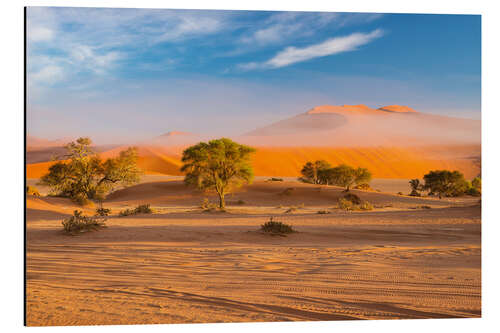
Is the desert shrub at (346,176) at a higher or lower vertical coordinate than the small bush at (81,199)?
higher

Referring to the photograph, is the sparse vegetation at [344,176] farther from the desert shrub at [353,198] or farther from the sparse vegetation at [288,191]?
the desert shrub at [353,198]

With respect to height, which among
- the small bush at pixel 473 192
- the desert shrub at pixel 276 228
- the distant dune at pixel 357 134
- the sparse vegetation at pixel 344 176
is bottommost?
the small bush at pixel 473 192

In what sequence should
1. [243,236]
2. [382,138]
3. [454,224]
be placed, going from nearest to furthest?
1. [243,236]
2. [454,224]
3. [382,138]

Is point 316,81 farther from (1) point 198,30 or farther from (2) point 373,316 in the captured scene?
(2) point 373,316

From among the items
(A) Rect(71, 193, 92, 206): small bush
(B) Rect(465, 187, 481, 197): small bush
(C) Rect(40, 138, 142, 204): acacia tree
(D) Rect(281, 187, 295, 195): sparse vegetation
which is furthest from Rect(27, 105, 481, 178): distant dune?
(D) Rect(281, 187, 295, 195): sparse vegetation

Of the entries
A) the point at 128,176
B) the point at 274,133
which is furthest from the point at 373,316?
the point at 128,176

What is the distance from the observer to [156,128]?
10.9 metres

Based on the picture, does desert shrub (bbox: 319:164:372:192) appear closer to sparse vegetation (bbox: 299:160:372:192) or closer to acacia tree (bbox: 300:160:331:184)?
sparse vegetation (bbox: 299:160:372:192)

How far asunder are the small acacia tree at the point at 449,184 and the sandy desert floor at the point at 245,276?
82.4 ft

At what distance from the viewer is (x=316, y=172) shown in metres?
40.2

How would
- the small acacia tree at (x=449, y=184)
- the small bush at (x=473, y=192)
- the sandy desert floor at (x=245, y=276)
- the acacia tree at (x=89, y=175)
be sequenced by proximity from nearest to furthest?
the sandy desert floor at (x=245, y=276) < the acacia tree at (x=89, y=175) < the small acacia tree at (x=449, y=184) < the small bush at (x=473, y=192)

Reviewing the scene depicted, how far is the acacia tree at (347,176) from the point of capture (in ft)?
122

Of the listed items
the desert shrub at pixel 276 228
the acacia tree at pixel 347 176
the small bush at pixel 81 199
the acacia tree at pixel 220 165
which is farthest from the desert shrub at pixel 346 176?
the desert shrub at pixel 276 228

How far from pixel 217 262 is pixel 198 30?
15.4ft
